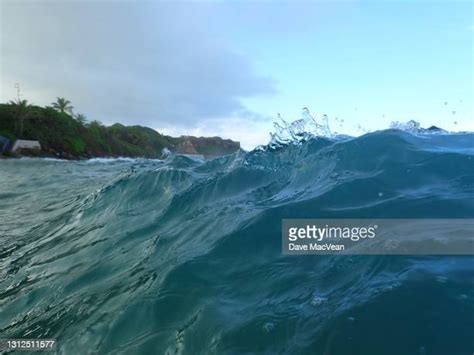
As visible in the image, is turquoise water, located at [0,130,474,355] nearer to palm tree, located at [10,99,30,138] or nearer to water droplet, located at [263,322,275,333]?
water droplet, located at [263,322,275,333]

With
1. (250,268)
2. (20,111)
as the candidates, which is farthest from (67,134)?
(250,268)

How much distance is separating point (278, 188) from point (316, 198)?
953 millimetres

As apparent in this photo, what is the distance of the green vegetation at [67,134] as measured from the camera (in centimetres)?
5888

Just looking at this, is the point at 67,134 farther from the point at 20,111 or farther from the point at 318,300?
the point at 318,300

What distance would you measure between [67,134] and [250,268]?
67273 mm

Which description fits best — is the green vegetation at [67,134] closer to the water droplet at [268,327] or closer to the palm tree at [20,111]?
the palm tree at [20,111]

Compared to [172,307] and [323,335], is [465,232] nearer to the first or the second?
[323,335]

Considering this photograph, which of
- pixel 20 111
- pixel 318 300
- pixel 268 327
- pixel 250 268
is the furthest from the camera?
pixel 20 111

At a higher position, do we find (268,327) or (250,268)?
(250,268)

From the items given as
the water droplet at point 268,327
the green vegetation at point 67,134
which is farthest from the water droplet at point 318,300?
the green vegetation at point 67,134

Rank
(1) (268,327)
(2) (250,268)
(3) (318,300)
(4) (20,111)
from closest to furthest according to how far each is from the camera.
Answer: (1) (268,327)
(3) (318,300)
(2) (250,268)
(4) (20,111)

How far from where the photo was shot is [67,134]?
63.9 metres

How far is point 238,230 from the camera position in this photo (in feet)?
13.0

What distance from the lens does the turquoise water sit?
240 cm
